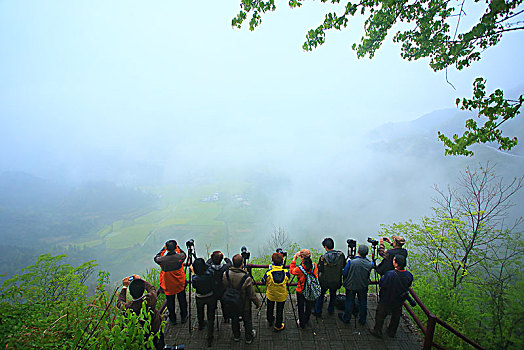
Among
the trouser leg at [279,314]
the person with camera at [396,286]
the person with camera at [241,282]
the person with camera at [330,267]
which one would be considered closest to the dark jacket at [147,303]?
the person with camera at [241,282]

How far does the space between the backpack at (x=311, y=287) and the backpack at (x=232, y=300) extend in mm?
1181

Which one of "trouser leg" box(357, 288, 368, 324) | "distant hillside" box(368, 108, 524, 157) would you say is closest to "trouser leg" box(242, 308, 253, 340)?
"trouser leg" box(357, 288, 368, 324)

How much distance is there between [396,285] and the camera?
425 cm

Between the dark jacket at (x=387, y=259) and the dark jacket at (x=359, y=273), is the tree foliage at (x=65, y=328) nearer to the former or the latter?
the dark jacket at (x=359, y=273)

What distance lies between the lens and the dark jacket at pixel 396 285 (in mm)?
4230

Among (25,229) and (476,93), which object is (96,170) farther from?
(476,93)

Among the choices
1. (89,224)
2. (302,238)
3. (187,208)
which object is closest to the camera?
(302,238)

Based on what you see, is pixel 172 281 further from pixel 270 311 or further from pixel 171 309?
pixel 270 311

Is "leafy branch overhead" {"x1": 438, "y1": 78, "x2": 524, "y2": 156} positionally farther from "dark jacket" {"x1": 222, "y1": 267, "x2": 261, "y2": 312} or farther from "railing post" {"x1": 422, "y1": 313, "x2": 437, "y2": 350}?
"dark jacket" {"x1": 222, "y1": 267, "x2": 261, "y2": 312}

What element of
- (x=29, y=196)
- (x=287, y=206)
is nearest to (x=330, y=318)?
A: (x=287, y=206)

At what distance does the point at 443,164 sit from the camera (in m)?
112

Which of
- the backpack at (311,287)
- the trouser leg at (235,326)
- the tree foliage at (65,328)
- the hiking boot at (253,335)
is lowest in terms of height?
the hiking boot at (253,335)

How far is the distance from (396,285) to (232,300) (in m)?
2.84

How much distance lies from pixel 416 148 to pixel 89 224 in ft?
549
